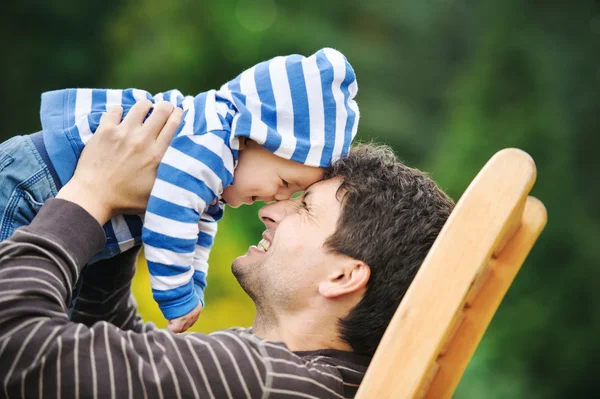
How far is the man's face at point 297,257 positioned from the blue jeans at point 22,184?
50 centimetres

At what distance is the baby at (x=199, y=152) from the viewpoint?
155cm

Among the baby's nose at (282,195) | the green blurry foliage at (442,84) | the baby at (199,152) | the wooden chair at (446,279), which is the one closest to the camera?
the wooden chair at (446,279)

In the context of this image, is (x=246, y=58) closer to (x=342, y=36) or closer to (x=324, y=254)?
(x=342, y=36)

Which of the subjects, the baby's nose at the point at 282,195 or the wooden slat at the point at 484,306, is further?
the baby's nose at the point at 282,195

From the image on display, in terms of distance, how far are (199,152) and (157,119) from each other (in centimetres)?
15

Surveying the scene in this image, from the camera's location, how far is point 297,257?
1.67m

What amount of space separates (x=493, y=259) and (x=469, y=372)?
10.4 feet

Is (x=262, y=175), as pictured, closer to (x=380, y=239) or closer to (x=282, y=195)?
(x=282, y=195)

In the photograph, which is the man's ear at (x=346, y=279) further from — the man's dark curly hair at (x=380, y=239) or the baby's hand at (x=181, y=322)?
the baby's hand at (x=181, y=322)

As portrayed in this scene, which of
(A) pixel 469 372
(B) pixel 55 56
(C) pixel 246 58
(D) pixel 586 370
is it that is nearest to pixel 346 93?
(A) pixel 469 372

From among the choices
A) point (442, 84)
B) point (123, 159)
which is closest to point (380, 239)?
point (123, 159)

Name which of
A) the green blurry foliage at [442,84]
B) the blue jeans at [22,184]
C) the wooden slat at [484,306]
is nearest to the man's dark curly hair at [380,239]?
the wooden slat at [484,306]

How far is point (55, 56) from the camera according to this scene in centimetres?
688

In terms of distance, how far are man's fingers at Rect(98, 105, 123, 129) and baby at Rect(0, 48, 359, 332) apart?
3 centimetres
